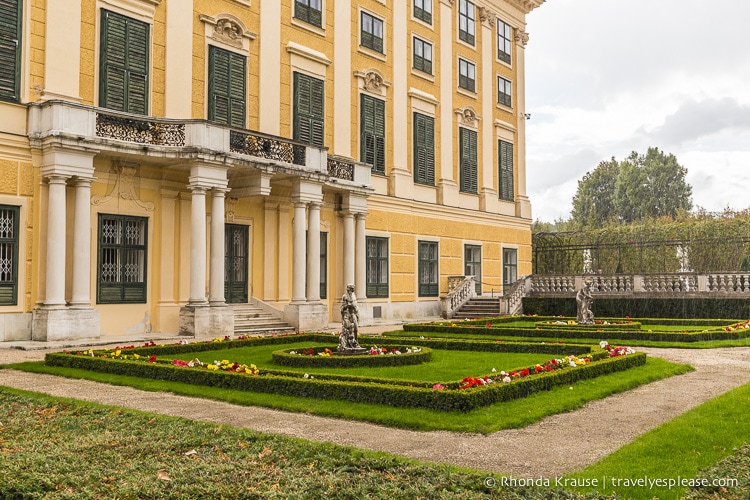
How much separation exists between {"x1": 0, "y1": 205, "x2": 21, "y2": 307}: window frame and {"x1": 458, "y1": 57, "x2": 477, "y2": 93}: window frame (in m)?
22.2

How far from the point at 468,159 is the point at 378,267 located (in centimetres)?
869

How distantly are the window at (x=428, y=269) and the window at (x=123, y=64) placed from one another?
14.7 meters

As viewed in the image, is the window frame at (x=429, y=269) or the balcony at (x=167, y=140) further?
the window frame at (x=429, y=269)

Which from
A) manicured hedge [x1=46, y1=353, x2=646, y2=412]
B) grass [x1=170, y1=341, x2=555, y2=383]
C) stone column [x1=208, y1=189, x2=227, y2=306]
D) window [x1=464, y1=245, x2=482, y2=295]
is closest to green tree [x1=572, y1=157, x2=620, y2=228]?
window [x1=464, y1=245, x2=482, y2=295]

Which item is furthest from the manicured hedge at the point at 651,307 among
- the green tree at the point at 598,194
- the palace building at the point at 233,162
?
the green tree at the point at 598,194

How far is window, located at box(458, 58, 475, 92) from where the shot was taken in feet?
114

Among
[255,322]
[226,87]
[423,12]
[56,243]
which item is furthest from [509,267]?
[56,243]

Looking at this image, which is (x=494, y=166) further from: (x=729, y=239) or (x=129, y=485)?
(x=129, y=485)

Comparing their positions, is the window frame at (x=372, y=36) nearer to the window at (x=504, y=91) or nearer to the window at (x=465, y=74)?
the window at (x=465, y=74)

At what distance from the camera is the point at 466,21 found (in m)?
35.3

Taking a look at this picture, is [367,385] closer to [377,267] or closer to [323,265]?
[323,265]

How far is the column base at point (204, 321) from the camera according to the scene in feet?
66.7

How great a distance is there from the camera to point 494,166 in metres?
36.9

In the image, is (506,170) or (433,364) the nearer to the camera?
(433,364)
